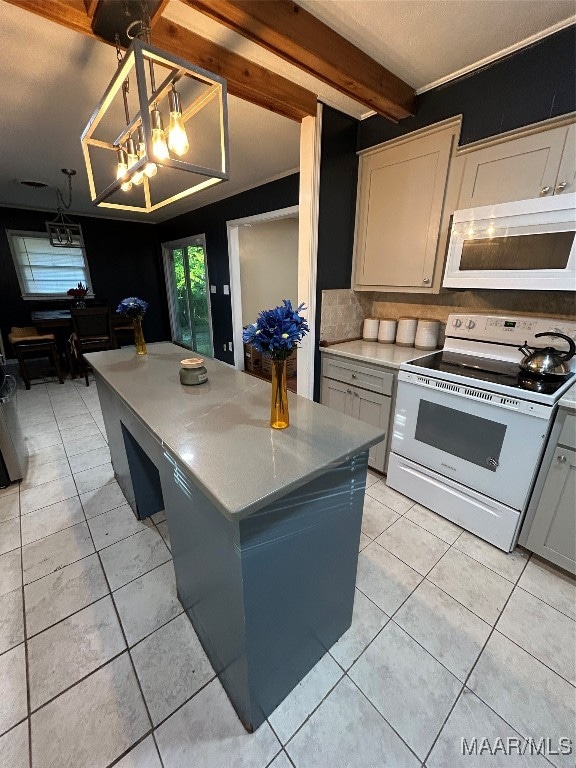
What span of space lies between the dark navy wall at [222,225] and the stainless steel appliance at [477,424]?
2389 mm

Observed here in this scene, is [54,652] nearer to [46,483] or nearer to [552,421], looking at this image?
[46,483]

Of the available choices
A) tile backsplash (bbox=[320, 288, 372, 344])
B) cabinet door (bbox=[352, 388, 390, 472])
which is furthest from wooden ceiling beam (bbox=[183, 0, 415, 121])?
cabinet door (bbox=[352, 388, 390, 472])

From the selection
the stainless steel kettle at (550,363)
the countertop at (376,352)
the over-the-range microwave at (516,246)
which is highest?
the over-the-range microwave at (516,246)

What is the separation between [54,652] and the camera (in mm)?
1241

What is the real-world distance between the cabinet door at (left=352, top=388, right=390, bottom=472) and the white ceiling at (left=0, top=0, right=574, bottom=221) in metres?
A: 1.87

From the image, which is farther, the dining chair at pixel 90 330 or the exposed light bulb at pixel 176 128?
the dining chair at pixel 90 330

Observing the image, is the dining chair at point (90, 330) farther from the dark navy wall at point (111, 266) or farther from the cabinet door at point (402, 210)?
the cabinet door at point (402, 210)

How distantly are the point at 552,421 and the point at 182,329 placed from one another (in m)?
5.90

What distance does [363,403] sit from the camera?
2.29 metres

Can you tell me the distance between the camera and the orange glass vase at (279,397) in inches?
39.1

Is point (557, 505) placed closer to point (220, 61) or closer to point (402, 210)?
point (402, 210)

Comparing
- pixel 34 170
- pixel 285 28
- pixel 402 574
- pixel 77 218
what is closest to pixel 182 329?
pixel 77 218

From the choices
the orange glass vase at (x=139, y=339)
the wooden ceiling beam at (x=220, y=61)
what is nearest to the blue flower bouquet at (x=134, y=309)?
the orange glass vase at (x=139, y=339)

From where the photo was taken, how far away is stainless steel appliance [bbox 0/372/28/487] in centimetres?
209
